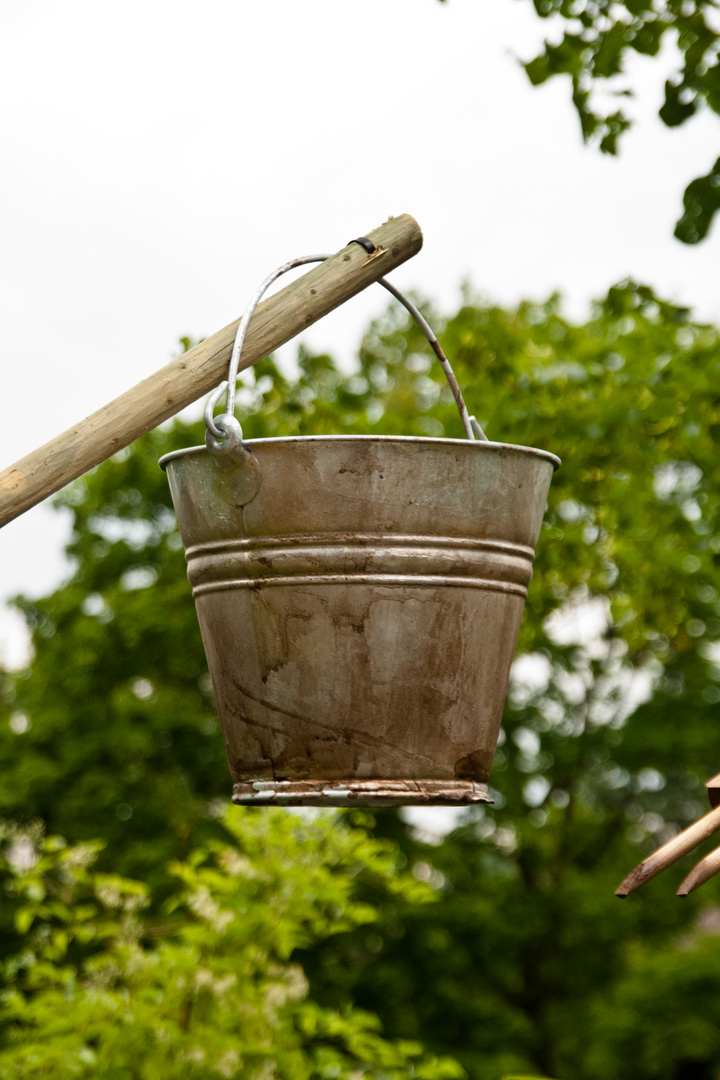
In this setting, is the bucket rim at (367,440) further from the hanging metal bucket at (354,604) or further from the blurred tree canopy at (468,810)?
the blurred tree canopy at (468,810)

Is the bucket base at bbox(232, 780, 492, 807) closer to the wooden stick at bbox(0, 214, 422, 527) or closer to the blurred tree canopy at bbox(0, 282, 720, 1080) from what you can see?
the wooden stick at bbox(0, 214, 422, 527)

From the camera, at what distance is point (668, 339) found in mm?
5969

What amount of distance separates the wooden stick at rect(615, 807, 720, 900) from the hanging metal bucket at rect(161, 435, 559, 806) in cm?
23

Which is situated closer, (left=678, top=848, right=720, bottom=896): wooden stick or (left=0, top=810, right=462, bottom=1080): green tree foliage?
(left=678, top=848, right=720, bottom=896): wooden stick

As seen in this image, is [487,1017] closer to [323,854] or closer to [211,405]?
[323,854]

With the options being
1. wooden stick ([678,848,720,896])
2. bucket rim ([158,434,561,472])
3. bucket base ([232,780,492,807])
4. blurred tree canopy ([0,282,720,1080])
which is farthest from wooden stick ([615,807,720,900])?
blurred tree canopy ([0,282,720,1080])

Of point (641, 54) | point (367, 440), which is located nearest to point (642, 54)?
point (641, 54)

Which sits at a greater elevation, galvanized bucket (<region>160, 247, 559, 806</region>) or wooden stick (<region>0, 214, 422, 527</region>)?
wooden stick (<region>0, 214, 422, 527</region>)

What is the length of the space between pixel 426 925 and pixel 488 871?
235cm

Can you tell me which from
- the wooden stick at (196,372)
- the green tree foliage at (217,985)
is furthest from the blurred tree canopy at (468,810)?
the wooden stick at (196,372)

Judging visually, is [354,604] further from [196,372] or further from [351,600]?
[196,372]

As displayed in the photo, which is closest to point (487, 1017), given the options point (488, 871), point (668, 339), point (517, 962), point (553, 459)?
point (517, 962)

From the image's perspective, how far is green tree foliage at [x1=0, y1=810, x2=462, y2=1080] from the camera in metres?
3.25

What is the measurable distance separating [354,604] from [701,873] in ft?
1.61
